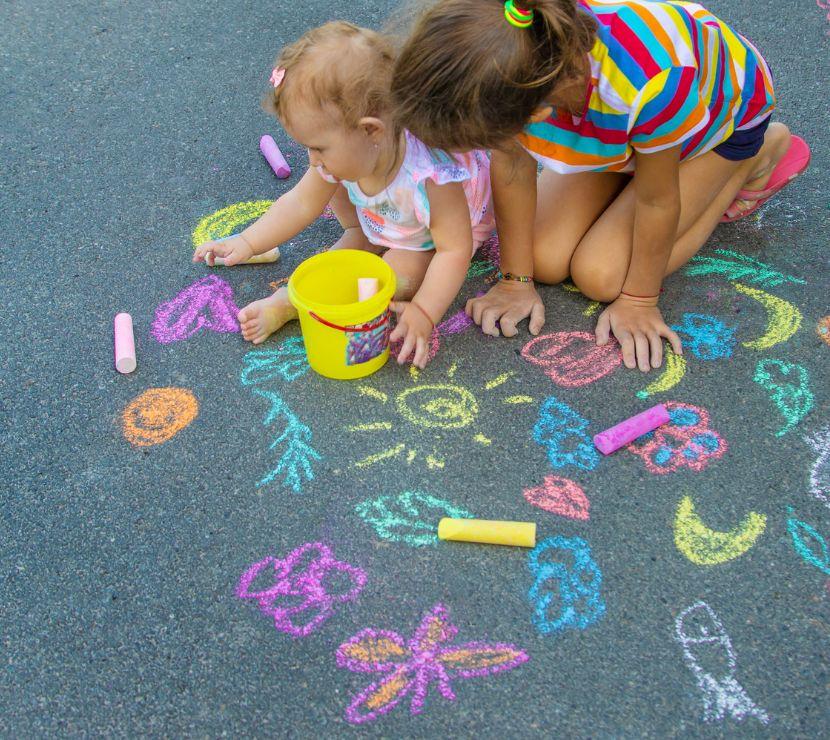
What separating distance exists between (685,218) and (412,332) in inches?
29.3

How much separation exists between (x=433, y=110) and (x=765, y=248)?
1183 millimetres

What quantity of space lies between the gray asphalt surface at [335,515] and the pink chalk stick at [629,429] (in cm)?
5

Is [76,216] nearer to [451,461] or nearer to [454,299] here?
[454,299]

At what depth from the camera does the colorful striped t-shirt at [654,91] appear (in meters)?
1.54

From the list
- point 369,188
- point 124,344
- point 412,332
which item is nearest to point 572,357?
point 412,332

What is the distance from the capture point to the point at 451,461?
5.26 ft

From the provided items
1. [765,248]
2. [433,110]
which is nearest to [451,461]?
[433,110]

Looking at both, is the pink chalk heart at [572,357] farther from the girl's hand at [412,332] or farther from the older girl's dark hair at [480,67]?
the older girl's dark hair at [480,67]

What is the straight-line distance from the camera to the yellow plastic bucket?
5.32 ft

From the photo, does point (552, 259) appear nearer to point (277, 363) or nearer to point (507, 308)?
point (507, 308)

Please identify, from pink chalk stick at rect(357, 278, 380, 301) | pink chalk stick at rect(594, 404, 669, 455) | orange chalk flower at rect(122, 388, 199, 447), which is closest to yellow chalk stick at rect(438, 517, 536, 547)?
pink chalk stick at rect(594, 404, 669, 455)

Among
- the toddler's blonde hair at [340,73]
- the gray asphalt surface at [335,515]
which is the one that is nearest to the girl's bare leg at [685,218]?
the gray asphalt surface at [335,515]

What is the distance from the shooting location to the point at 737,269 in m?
2.03

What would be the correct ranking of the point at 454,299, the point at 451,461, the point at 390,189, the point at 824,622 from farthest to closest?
the point at 454,299
the point at 390,189
the point at 451,461
the point at 824,622
